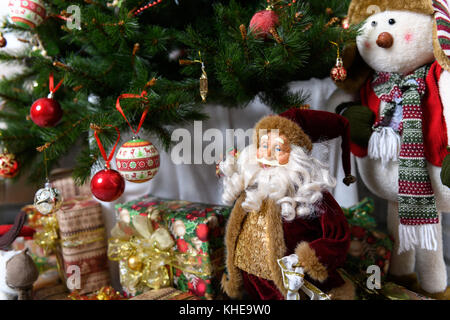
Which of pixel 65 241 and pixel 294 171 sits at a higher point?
pixel 294 171

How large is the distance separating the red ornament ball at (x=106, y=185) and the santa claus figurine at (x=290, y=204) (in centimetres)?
26

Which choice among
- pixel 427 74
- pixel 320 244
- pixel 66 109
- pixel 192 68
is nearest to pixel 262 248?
pixel 320 244

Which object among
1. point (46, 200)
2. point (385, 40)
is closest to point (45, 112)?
point (46, 200)

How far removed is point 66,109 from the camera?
1.05 m

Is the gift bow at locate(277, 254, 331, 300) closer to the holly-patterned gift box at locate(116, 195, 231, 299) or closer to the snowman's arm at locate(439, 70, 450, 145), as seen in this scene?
the holly-patterned gift box at locate(116, 195, 231, 299)

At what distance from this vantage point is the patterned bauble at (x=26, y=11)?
839 millimetres

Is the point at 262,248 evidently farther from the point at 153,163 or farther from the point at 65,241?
the point at 65,241

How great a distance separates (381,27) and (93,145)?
83 centimetres

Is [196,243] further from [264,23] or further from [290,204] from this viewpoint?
[264,23]

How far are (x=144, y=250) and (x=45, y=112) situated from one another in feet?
1.54

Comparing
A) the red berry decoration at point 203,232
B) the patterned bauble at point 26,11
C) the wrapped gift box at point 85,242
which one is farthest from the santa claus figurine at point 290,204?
the patterned bauble at point 26,11

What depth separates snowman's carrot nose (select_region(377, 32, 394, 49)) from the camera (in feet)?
2.72

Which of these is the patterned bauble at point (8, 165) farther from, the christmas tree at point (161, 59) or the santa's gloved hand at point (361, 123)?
the santa's gloved hand at point (361, 123)

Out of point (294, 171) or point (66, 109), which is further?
point (66, 109)
